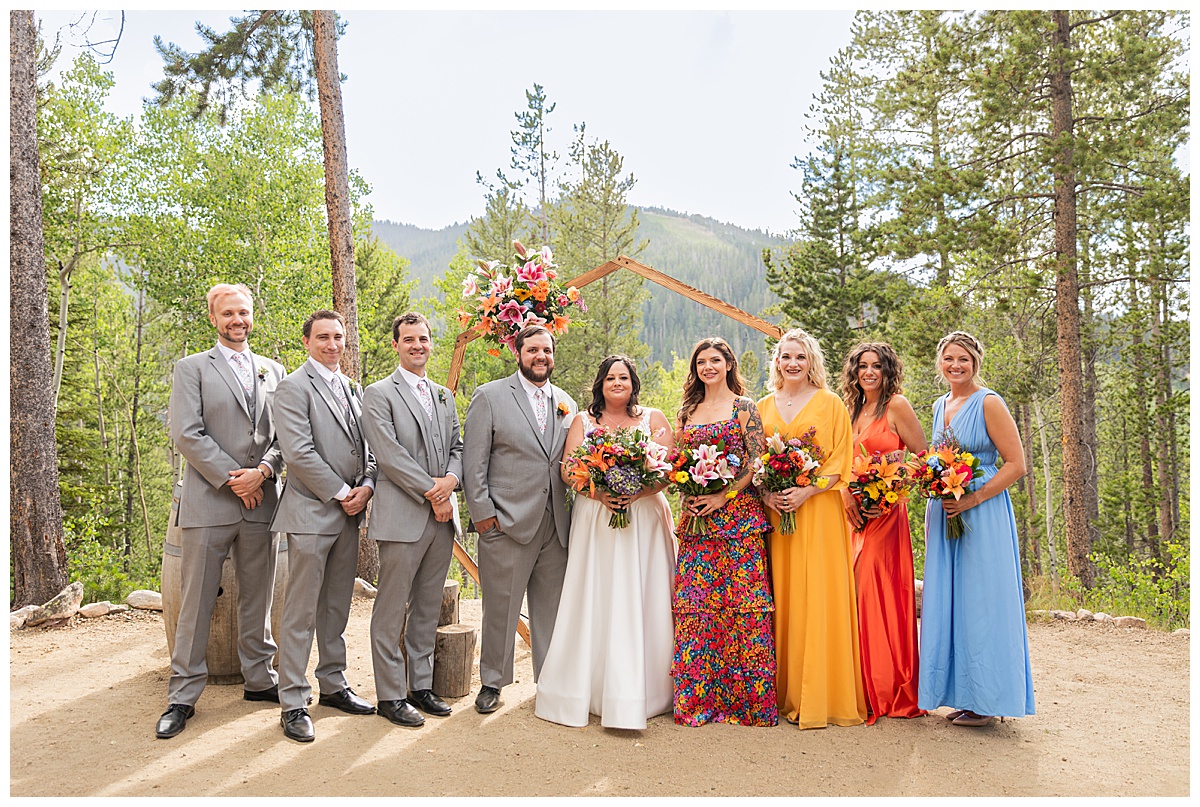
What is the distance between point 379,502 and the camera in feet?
15.9

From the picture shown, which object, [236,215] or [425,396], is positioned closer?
[425,396]

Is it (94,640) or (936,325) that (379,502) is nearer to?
(94,640)

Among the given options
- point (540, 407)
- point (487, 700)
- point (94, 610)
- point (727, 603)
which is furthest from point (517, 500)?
point (94, 610)

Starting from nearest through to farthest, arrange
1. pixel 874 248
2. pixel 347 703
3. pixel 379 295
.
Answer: pixel 347 703
pixel 874 248
pixel 379 295

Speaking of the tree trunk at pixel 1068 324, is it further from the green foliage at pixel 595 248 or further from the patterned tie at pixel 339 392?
the green foliage at pixel 595 248

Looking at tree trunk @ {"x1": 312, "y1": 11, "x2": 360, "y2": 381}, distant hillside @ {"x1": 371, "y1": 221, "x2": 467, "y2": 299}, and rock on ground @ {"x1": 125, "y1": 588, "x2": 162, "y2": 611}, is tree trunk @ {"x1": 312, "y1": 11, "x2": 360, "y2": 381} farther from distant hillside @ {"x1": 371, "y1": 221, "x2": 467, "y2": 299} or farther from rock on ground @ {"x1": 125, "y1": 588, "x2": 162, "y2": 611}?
distant hillside @ {"x1": 371, "y1": 221, "x2": 467, "y2": 299}

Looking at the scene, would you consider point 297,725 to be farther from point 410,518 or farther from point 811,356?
point 811,356

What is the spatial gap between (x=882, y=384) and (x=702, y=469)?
1444 millimetres

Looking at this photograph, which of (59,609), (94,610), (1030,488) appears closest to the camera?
(59,609)

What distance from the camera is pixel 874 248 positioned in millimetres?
14719

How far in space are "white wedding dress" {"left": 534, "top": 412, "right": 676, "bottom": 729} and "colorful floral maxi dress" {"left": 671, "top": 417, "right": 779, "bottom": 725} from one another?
17cm

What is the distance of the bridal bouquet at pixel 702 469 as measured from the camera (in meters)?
4.63

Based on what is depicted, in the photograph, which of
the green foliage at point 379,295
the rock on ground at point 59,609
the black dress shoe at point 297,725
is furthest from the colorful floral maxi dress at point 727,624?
the green foliage at point 379,295

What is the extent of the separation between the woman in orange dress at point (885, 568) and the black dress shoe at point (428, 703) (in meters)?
2.48
